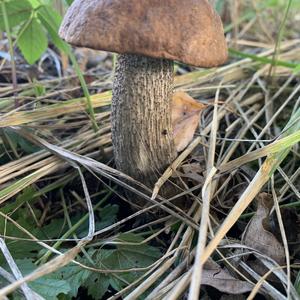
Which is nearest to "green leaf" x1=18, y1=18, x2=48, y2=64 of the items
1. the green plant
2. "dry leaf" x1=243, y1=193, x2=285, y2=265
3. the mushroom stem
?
the green plant

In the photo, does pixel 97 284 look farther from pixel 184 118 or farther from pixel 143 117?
pixel 184 118

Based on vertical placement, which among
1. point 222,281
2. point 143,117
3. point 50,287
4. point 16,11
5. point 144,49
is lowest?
point 222,281

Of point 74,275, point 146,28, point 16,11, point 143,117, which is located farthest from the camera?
point 16,11

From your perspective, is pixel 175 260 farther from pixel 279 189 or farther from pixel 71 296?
pixel 279 189

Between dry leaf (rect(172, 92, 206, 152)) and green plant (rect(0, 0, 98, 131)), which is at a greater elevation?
green plant (rect(0, 0, 98, 131))

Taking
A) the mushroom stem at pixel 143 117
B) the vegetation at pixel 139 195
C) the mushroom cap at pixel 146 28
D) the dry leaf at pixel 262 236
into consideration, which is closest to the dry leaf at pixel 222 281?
the vegetation at pixel 139 195

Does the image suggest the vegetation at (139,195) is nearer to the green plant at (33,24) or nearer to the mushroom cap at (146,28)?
the green plant at (33,24)

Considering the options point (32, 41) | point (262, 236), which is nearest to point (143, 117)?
point (262, 236)

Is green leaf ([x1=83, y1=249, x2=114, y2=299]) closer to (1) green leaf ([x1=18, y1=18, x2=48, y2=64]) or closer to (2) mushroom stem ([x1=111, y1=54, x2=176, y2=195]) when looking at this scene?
(2) mushroom stem ([x1=111, y1=54, x2=176, y2=195])
